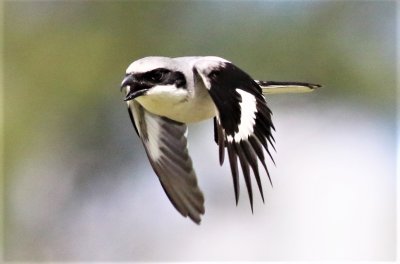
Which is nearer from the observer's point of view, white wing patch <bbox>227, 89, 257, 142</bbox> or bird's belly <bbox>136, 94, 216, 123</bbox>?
white wing patch <bbox>227, 89, 257, 142</bbox>

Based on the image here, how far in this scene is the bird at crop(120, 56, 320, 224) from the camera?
0.91m

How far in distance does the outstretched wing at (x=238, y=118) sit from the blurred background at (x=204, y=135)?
16 cm

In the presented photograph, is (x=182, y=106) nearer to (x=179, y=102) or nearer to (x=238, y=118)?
(x=179, y=102)

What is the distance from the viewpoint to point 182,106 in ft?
3.32

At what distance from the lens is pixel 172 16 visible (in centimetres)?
114

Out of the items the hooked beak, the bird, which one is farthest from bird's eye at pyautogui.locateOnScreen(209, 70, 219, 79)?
the hooked beak

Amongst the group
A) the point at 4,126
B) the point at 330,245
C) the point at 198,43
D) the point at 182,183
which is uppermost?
the point at 198,43

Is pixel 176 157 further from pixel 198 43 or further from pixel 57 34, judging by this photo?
pixel 57 34

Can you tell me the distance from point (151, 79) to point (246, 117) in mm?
181

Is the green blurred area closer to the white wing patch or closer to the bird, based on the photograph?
the bird

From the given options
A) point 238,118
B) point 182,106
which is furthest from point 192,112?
point 238,118

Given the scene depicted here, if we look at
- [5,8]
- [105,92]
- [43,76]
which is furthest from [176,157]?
[5,8]

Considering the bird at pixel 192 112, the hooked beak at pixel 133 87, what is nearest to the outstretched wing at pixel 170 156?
the bird at pixel 192 112

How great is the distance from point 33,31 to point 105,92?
0.18m
